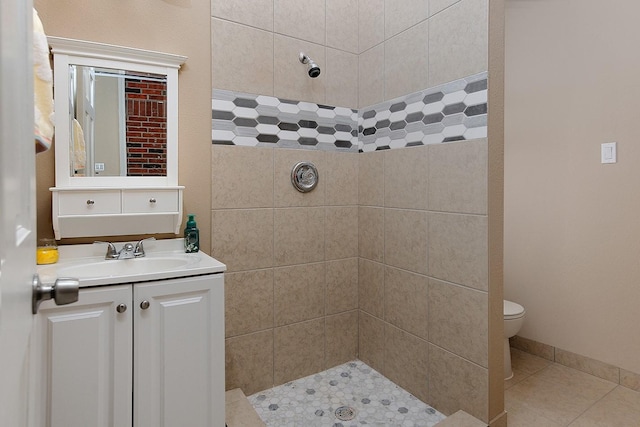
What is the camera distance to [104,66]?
167 cm

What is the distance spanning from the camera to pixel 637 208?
2068 mm

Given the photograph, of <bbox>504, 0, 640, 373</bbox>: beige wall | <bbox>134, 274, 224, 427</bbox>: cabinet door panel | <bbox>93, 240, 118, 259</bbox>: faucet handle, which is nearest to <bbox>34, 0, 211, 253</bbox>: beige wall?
<bbox>93, 240, 118, 259</bbox>: faucet handle

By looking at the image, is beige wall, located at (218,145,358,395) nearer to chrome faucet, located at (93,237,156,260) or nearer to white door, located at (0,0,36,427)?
chrome faucet, located at (93,237,156,260)

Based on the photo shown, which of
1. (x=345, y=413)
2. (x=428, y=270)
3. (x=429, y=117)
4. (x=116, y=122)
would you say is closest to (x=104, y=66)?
(x=116, y=122)

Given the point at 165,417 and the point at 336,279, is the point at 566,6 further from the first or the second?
the point at 165,417

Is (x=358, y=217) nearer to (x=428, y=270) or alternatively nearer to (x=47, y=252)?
(x=428, y=270)

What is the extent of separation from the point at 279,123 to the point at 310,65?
1.24 ft

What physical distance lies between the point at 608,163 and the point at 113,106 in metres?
2.74

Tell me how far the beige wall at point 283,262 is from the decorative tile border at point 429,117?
0.28 m

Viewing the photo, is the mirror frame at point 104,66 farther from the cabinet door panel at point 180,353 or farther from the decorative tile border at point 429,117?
the decorative tile border at point 429,117

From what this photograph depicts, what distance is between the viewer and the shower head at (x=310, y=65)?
2.07 metres

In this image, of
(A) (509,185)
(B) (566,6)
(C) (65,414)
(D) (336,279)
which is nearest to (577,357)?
(A) (509,185)

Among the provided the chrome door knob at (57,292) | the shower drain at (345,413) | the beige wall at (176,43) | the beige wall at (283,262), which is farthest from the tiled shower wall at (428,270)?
the chrome door knob at (57,292)

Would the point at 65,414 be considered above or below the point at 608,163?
below
